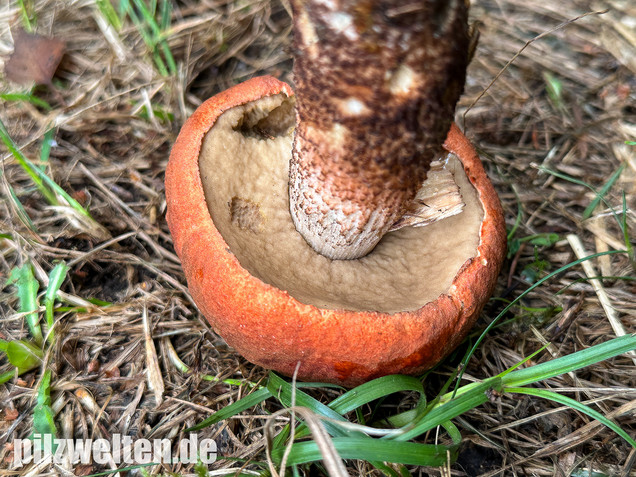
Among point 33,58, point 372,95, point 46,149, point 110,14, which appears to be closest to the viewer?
point 372,95

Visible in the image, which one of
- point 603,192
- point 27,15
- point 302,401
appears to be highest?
point 27,15

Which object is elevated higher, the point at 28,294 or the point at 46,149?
the point at 46,149

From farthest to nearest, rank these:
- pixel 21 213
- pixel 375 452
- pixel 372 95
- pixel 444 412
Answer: pixel 21 213, pixel 444 412, pixel 375 452, pixel 372 95

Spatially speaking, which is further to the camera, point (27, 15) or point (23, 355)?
point (27, 15)

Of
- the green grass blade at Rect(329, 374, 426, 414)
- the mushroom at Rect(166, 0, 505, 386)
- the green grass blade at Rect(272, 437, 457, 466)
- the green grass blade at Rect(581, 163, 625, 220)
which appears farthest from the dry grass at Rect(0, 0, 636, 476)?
the mushroom at Rect(166, 0, 505, 386)

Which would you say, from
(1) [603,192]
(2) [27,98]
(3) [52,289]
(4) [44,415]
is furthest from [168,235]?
(1) [603,192]

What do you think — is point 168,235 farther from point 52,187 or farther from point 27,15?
point 27,15

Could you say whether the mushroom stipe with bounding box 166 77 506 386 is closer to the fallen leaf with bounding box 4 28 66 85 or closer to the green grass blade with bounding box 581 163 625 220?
the green grass blade with bounding box 581 163 625 220

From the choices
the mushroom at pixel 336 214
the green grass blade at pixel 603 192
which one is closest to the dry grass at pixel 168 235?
the green grass blade at pixel 603 192
